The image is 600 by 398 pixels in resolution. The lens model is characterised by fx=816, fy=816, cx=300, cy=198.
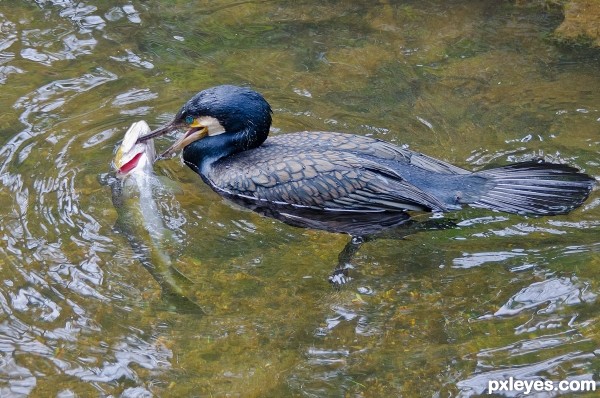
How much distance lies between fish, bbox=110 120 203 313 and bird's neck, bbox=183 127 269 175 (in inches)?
12.9

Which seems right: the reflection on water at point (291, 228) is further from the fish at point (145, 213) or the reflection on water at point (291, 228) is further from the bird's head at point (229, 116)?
the bird's head at point (229, 116)

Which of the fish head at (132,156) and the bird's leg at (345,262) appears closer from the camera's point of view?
the bird's leg at (345,262)

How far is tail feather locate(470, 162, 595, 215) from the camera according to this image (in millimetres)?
5617

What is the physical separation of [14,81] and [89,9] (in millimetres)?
1560

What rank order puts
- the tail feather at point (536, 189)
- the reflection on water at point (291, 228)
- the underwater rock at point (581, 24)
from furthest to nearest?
1. the underwater rock at point (581, 24)
2. the tail feather at point (536, 189)
3. the reflection on water at point (291, 228)

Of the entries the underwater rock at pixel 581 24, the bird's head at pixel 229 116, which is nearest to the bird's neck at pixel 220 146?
the bird's head at pixel 229 116

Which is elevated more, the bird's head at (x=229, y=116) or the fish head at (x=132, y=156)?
the bird's head at (x=229, y=116)

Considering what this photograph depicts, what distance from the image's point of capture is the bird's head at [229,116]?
242 inches

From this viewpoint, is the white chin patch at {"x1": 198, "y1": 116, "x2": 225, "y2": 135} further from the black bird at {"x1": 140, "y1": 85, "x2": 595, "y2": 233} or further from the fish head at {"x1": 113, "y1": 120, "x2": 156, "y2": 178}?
the fish head at {"x1": 113, "y1": 120, "x2": 156, "y2": 178}

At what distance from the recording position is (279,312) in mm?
5133

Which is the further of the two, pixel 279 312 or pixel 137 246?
pixel 137 246

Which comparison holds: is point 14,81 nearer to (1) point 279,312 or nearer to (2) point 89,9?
(2) point 89,9

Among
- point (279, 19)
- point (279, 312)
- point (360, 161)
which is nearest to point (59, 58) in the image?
point (279, 19)

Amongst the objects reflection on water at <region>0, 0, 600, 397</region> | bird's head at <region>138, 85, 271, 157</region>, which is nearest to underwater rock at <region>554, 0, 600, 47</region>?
reflection on water at <region>0, 0, 600, 397</region>
